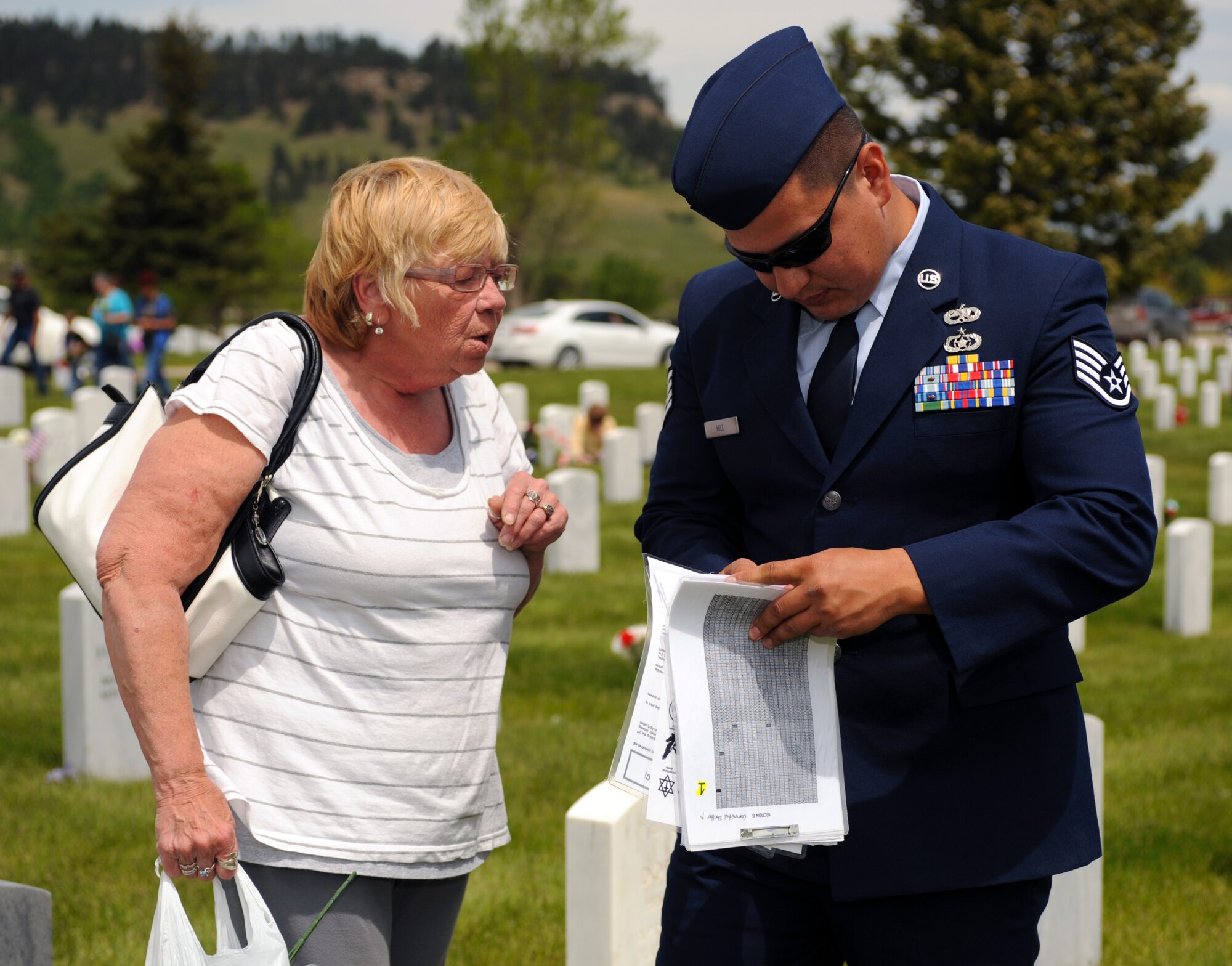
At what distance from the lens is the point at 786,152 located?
2.17 m

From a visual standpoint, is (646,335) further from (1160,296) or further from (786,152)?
(786,152)

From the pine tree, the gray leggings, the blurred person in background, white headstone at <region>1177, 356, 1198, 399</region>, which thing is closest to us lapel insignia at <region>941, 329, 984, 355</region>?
the gray leggings

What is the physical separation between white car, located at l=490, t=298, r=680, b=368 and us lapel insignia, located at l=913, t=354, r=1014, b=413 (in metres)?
26.7

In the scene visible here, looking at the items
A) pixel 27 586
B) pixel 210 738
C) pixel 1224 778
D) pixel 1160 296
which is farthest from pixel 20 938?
pixel 1160 296

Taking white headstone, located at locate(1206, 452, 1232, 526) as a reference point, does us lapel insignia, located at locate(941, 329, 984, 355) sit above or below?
above

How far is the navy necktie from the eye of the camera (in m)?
2.37

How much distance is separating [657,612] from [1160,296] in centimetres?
4483

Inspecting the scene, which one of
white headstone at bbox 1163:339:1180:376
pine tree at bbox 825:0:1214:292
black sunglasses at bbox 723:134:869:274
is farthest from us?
pine tree at bbox 825:0:1214:292

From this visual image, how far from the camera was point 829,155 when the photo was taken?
2209 millimetres

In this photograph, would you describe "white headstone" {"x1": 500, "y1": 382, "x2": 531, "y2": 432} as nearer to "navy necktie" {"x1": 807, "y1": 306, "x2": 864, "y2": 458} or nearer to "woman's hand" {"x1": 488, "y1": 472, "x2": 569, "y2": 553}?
"woman's hand" {"x1": 488, "y1": 472, "x2": 569, "y2": 553}

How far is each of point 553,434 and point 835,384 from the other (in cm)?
1338

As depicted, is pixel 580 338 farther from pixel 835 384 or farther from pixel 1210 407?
pixel 835 384

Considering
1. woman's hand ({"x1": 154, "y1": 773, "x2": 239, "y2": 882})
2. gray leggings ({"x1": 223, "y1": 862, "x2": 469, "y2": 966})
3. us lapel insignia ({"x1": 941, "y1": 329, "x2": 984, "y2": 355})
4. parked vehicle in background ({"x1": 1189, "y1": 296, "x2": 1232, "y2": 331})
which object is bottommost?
gray leggings ({"x1": 223, "y1": 862, "x2": 469, "y2": 966})

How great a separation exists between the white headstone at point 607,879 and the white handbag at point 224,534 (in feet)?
4.08
